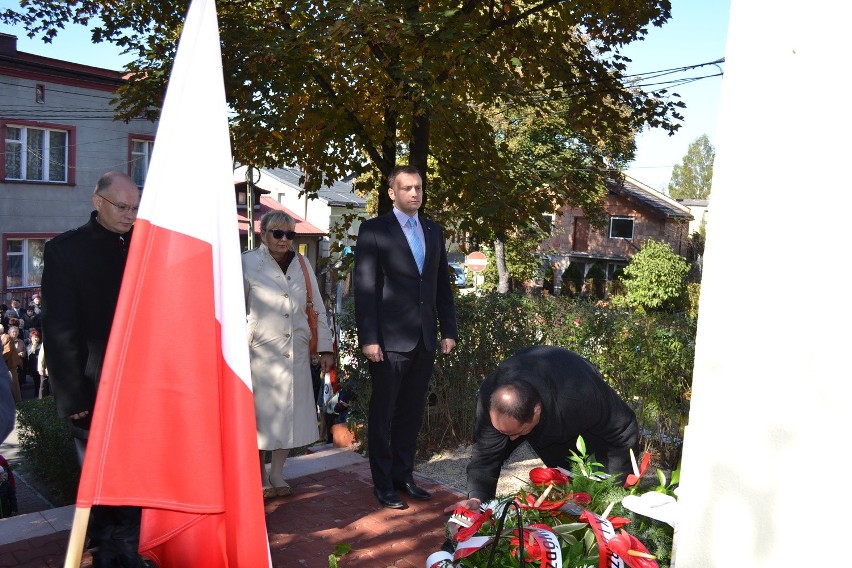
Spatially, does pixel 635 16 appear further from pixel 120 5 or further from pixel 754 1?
pixel 754 1

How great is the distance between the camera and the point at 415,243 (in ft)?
15.9

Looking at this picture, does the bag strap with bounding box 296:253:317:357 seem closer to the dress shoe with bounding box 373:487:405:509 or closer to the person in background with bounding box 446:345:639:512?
the dress shoe with bounding box 373:487:405:509

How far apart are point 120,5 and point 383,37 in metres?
3.66

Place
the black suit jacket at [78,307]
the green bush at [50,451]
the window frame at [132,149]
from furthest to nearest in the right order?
the window frame at [132,149] < the green bush at [50,451] < the black suit jacket at [78,307]

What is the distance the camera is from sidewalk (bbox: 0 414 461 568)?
402cm

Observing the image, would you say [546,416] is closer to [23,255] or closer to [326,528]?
[326,528]

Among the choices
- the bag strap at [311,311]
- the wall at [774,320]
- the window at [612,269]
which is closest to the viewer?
the wall at [774,320]

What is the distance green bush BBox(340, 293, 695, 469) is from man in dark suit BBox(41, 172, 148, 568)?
274 cm

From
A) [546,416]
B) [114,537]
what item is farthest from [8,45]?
[546,416]

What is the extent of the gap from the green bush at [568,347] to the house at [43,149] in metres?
20.5

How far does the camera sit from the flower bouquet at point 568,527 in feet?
8.59

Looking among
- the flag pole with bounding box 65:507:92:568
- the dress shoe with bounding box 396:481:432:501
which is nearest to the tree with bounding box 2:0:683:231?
the dress shoe with bounding box 396:481:432:501

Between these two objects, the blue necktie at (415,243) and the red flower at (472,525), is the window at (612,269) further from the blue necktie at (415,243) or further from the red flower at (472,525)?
the red flower at (472,525)

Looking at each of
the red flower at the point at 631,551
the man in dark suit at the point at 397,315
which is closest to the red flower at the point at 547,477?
the red flower at the point at 631,551
